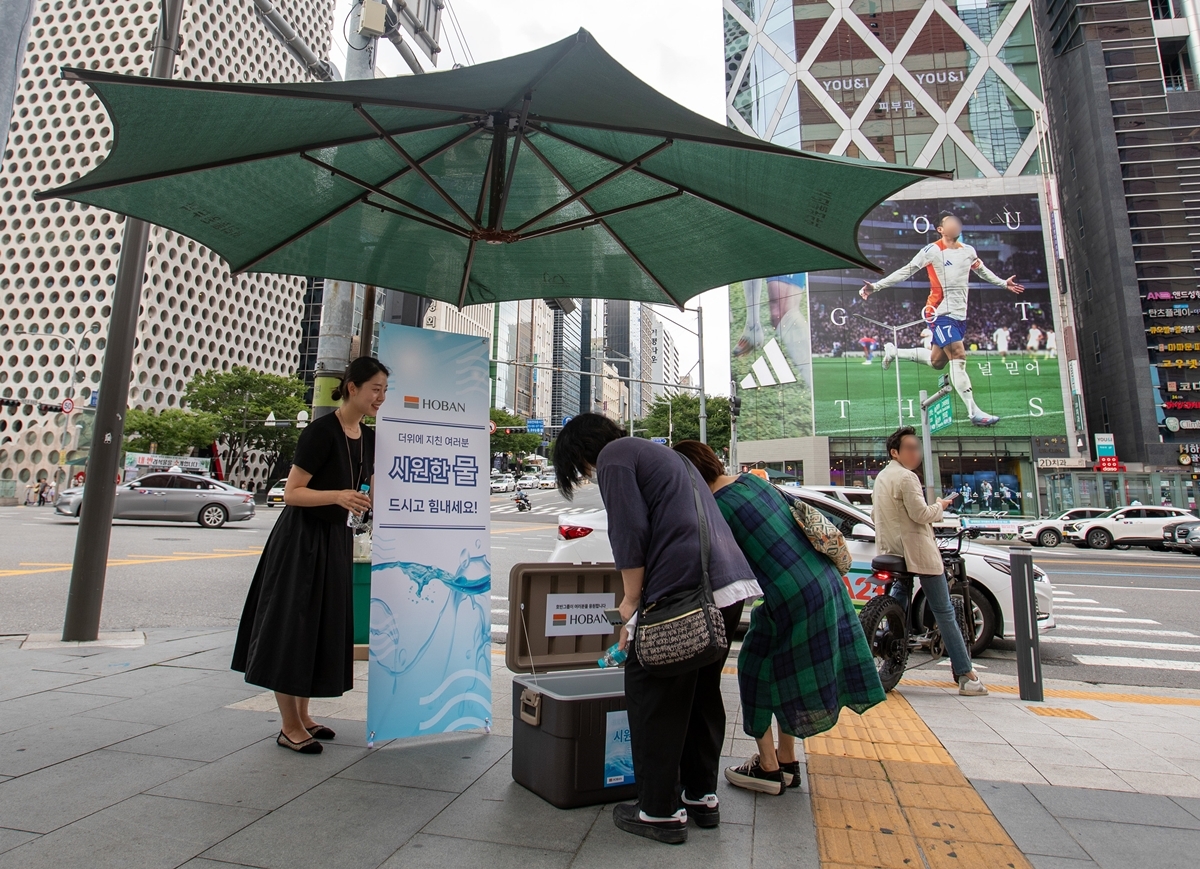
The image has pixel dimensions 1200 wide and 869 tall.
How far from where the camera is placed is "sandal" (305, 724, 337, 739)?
11.4 feet

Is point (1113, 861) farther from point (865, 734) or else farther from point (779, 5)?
point (779, 5)

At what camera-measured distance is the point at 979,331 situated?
44781 millimetres

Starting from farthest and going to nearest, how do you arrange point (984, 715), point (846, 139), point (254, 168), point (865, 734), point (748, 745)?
point (846, 139) < point (984, 715) < point (865, 734) < point (748, 745) < point (254, 168)

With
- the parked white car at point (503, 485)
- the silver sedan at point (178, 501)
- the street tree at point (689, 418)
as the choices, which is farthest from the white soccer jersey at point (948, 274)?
the silver sedan at point (178, 501)

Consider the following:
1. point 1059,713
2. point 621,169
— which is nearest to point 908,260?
point 1059,713

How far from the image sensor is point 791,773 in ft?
10.2

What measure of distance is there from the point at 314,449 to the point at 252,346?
7629cm

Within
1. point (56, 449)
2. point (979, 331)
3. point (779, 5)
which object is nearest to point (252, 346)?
point (56, 449)

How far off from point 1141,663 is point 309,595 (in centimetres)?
783

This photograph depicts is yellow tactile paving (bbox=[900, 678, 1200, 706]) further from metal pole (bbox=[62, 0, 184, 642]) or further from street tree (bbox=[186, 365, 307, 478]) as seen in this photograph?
street tree (bbox=[186, 365, 307, 478])

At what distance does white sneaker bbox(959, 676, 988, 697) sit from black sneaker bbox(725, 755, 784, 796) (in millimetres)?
2836

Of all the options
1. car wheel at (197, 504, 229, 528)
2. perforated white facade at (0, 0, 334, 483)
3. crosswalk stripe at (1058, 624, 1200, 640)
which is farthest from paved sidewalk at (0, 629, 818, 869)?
perforated white facade at (0, 0, 334, 483)

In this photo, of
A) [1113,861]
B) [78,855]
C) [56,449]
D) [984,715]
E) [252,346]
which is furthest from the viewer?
[252,346]

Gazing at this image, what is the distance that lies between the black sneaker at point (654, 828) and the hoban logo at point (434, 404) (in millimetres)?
2088
